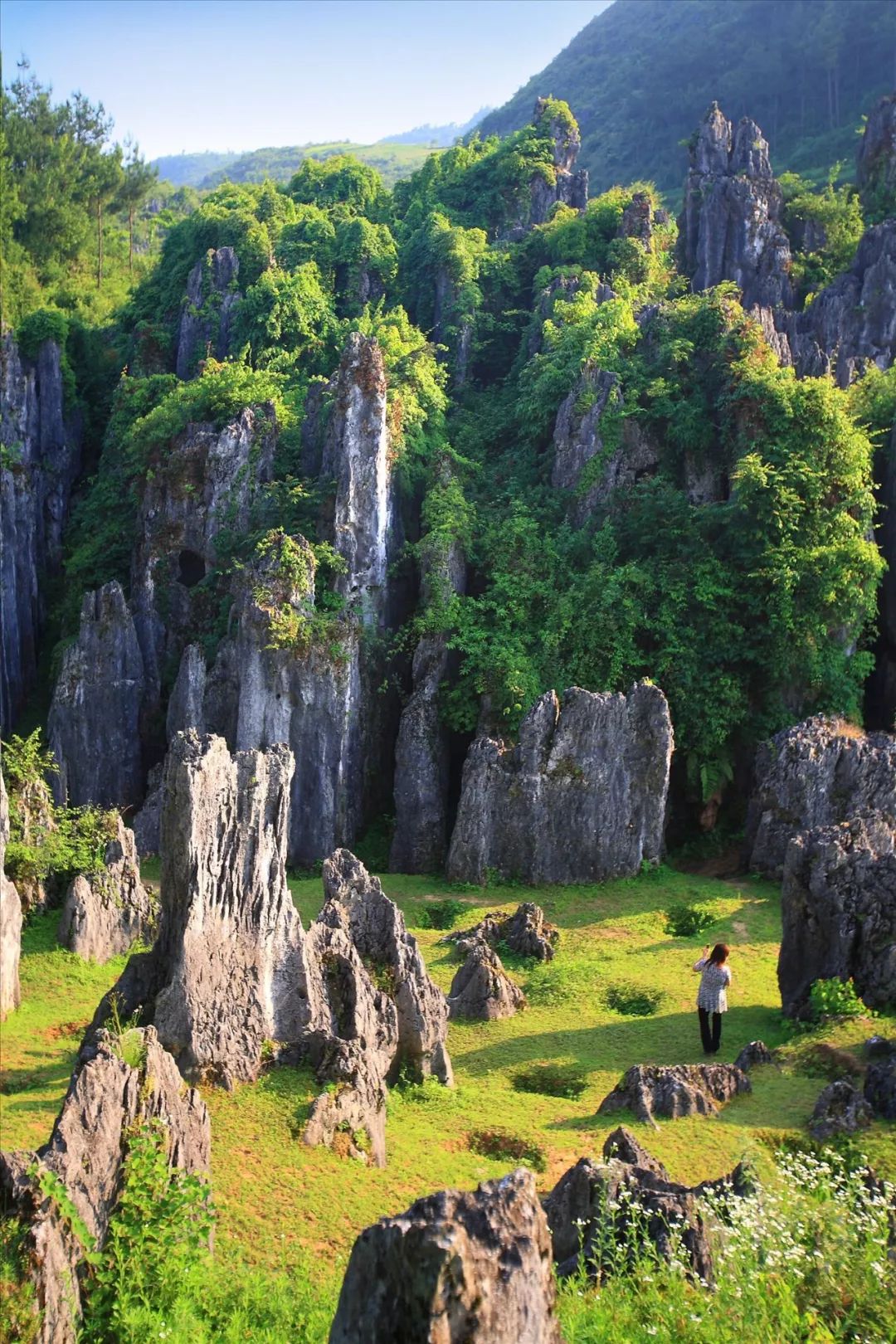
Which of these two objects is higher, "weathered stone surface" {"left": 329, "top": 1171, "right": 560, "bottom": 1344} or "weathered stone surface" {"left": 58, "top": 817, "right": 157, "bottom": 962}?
"weathered stone surface" {"left": 329, "top": 1171, "right": 560, "bottom": 1344}

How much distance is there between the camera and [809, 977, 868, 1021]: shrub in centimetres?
1339

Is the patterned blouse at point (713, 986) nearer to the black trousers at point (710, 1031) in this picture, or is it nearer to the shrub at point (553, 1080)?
the black trousers at point (710, 1031)

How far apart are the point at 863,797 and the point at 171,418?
18.9 m

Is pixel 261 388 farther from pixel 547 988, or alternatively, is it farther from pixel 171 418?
pixel 547 988

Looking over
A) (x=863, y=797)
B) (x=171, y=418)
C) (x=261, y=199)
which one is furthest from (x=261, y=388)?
(x=863, y=797)

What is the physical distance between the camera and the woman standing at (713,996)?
1316cm

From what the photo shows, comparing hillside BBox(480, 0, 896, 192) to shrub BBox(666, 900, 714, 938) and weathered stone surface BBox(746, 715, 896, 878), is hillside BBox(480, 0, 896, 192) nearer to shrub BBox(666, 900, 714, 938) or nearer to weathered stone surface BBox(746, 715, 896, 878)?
weathered stone surface BBox(746, 715, 896, 878)

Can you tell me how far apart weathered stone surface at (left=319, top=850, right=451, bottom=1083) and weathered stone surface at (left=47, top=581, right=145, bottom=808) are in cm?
1147

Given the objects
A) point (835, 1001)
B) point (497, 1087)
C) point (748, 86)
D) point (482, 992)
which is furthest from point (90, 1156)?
point (748, 86)

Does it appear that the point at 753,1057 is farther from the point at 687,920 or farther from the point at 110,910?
the point at 110,910

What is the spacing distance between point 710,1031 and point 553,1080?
1.99 m

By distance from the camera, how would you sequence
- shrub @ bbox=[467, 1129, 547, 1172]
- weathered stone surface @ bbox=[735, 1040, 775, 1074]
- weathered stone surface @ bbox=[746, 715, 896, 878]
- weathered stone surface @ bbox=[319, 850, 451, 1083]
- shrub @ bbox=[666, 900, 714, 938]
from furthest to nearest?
weathered stone surface @ bbox=[746, 715, 896, 878] < shrub @ bbox=[666, 900, 714, 938] < weathered stone surface @ bbox=[319, 850, 451, 1083] < weathered stone surface @ bbox=[735, 1040, 775, 1074] < shrub @ bbox=[467, 1129, 547, 1172]

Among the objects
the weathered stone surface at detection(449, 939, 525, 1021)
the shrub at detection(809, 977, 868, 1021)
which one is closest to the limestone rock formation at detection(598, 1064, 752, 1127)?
the shrub at detection(809, 977, 868, 1021)

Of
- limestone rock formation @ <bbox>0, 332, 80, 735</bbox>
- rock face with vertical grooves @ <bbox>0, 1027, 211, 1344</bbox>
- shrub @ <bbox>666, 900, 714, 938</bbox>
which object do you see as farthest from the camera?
limestone rock formation @ <bbox>0, 332, 80, 735</bbox>
